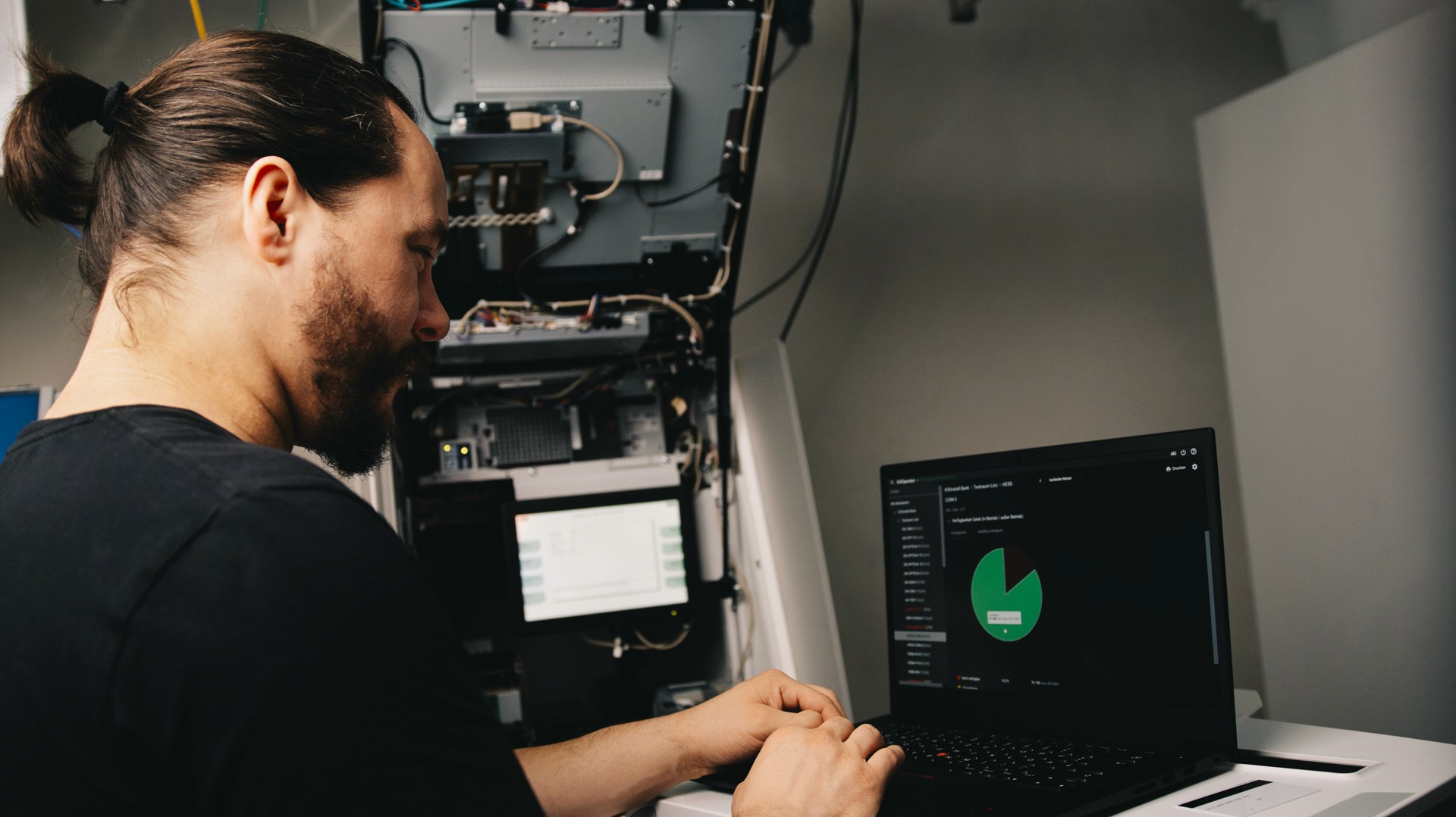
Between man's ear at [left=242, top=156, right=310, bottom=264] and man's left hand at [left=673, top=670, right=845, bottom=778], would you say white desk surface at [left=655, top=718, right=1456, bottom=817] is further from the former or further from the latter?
man's ear at [left=242, top=156, right=310, bottom=264]

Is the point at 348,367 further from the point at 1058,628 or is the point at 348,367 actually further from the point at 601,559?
the point at 601,559

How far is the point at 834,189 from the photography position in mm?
2355

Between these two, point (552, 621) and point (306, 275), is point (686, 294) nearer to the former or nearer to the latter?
point (552, 621)

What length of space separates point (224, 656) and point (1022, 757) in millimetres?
620

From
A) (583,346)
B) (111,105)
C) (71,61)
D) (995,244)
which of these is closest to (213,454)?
(111,105)

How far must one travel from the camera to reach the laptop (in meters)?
0.72

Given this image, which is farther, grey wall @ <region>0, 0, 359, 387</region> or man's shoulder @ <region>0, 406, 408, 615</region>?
grey wall @ <region>0, 0, 359, 387</region>

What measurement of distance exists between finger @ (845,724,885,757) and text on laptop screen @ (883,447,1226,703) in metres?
0.22

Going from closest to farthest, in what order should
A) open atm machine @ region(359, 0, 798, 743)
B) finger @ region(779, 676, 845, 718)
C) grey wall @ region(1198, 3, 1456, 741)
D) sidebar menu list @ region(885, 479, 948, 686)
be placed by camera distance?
1. finger @ region(779, 676, 845, 718)
2. sidebar menu list @ region(885, 479, 948, 686)
3. open atm machine @ region(359, 0, 798, 743)
4. grey wall @ region(1198, 3, 1456, 741)

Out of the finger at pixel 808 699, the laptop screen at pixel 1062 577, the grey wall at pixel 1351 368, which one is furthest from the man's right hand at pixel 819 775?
the grey wall at pixel 1351 368

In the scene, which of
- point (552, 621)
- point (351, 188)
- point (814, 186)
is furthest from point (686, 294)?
point (351, 188)

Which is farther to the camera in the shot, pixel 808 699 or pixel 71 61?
pixel 71 61

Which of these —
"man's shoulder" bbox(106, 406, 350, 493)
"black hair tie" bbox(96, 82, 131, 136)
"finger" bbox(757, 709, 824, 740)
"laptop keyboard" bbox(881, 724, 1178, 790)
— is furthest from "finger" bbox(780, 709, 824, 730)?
"black hair tie" bbox(96, 82, 131, 136)

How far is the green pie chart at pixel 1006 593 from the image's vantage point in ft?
2.86
